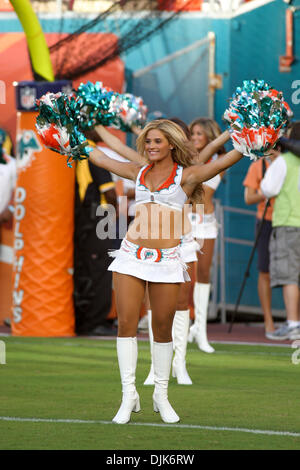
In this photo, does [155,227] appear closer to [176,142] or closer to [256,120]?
[176,142]

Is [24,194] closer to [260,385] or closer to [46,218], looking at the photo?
[46,218]

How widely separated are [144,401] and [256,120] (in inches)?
80.3

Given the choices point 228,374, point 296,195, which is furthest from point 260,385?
point 296,195

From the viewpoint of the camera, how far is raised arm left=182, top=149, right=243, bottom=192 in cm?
591

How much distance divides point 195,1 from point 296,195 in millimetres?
4664

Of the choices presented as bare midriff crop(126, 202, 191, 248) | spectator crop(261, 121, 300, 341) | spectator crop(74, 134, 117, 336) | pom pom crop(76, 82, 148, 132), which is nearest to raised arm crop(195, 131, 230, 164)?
bare midriff crop(126, 202, 191, 248)

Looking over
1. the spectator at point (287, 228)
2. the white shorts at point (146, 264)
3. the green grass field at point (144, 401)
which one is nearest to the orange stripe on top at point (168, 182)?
the white shorts at point (146, 264)

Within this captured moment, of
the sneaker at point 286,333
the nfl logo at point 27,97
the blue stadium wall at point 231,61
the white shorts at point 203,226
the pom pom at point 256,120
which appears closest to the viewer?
the pom pom at point 256,120

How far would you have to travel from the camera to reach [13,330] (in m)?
11.5

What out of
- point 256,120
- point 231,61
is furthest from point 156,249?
point 231,61

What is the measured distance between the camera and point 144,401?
6863 mm

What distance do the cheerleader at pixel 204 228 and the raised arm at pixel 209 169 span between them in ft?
8.71

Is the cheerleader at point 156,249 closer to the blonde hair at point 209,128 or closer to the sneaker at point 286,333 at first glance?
the blonde hair at point 209,128

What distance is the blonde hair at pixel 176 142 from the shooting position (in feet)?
20.4
